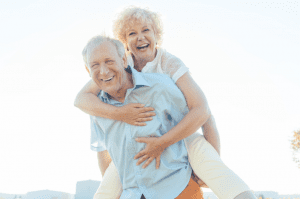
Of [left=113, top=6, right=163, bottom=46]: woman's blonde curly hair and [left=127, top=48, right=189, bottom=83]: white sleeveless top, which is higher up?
[left=113, top=6, right=163, bottom=46]: woman's blonde curly hair

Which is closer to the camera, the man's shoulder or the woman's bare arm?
the woman's bare arm

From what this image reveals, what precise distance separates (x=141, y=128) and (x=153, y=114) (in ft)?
0.47

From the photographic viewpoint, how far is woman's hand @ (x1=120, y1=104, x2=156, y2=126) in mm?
2133

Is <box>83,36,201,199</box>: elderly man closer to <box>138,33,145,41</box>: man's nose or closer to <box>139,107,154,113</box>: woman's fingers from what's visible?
<box>139,107,154,113</box>: woman's fingers

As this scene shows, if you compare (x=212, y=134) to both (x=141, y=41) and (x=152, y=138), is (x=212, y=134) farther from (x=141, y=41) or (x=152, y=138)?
(x=141, y=41)

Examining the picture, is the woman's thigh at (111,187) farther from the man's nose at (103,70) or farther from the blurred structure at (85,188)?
the blurred structure at (85,188)

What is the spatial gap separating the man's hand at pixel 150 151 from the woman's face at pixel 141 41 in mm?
1165

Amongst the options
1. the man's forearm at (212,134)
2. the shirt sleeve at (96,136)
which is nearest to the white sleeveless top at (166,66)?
the man's forearm at (212,134)

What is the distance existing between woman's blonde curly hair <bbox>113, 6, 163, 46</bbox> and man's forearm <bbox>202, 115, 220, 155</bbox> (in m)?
1.34

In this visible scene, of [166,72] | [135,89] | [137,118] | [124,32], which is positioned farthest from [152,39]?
[137,118]

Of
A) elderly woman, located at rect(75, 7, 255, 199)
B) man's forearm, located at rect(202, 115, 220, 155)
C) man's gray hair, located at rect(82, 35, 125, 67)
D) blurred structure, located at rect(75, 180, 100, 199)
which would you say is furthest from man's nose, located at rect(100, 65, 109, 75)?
blurred structure, located at rect(75, 180, 100, 199)

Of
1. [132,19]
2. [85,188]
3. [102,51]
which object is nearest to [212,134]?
[102,51]

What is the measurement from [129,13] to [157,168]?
1.83 metres

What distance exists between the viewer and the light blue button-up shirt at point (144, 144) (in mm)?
2055
